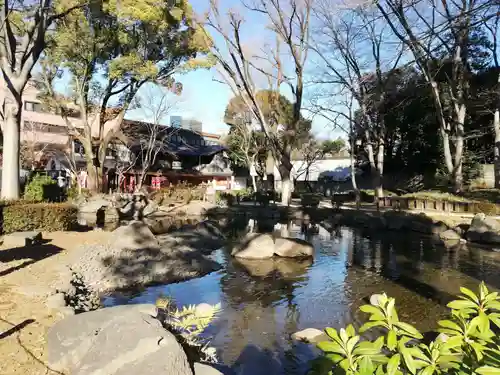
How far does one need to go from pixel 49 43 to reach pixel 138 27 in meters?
4.50

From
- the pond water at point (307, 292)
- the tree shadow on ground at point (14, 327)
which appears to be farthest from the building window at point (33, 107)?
A: the tree shadow on ground at point (14, 327)

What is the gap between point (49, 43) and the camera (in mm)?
21078

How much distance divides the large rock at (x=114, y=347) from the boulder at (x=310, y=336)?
262 centimetres

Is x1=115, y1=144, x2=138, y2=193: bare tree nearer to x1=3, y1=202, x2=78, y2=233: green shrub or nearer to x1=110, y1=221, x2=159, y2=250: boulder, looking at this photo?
x1=3, y1=202, x2=78, y2=233: green shrub

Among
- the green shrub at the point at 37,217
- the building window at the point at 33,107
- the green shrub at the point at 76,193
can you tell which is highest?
the building window at the point at 33,107

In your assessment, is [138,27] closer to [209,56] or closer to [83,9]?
[83,9]

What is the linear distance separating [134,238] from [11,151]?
540cm

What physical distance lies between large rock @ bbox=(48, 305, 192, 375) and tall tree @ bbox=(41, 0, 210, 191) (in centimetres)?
1924

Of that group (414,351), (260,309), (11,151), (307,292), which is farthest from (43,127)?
(414,351)

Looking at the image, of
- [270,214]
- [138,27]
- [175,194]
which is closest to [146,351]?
[270,214]

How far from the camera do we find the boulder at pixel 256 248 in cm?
1149

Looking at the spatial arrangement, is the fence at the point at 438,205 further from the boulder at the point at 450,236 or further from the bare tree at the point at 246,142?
the bare tree at the point at 246,142

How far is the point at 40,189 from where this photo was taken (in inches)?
545

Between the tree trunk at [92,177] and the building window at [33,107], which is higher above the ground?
the building window at [33,107]
